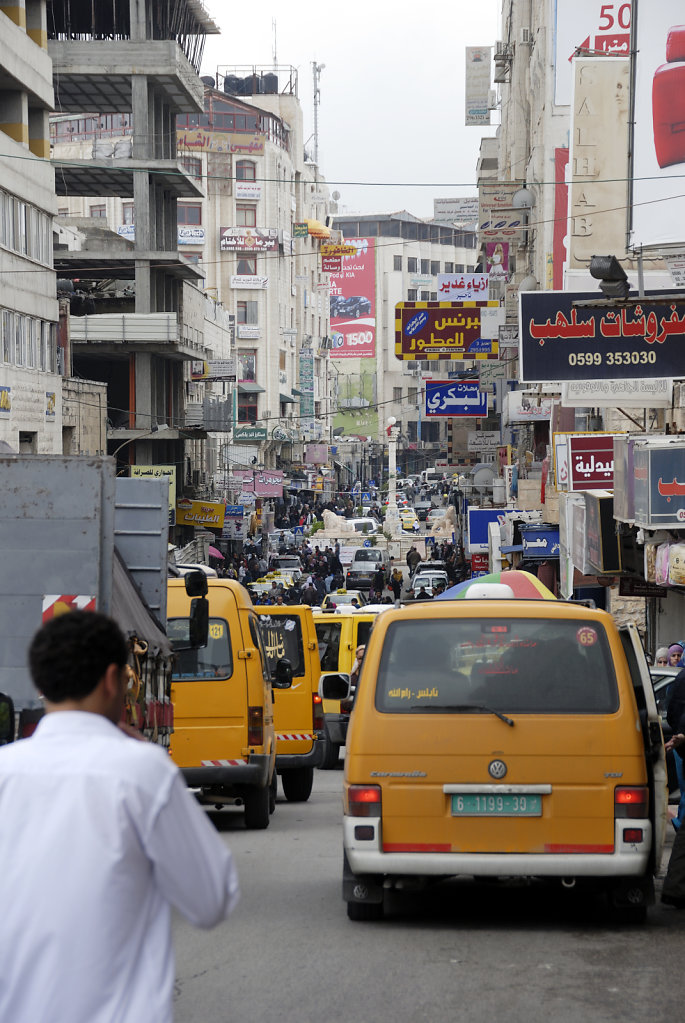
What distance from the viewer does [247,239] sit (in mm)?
110000

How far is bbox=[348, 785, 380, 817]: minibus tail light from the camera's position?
319 inches

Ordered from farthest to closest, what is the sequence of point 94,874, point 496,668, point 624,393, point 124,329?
point 124,329 < point 624,393 < point 496,668 < point 94,874

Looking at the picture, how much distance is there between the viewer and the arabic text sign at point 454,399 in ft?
164

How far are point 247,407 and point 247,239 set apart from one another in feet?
38.6

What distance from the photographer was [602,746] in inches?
316

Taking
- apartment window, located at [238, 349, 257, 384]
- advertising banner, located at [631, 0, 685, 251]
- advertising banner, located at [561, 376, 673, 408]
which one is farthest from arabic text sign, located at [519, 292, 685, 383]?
apartment window, located at [238, 349, 257, 384]

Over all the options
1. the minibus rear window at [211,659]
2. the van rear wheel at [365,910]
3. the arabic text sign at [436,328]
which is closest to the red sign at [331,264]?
the arabic text sign at [436,328]

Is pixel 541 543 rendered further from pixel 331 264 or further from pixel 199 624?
pixel 331 264

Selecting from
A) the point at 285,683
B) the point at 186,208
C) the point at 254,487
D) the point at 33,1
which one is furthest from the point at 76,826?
the point at 186,208

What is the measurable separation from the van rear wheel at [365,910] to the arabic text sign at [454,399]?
41.7 m

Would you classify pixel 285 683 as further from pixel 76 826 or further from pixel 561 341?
pixel 76 826

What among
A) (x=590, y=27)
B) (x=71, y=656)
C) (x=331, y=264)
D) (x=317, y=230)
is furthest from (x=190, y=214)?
(x=71, y=656)

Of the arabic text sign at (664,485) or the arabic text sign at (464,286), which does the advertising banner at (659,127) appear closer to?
the arabic text sign at (664,485)

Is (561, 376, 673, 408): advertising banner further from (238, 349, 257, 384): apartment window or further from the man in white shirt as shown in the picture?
(238, 349, 257, 384): apartment window
